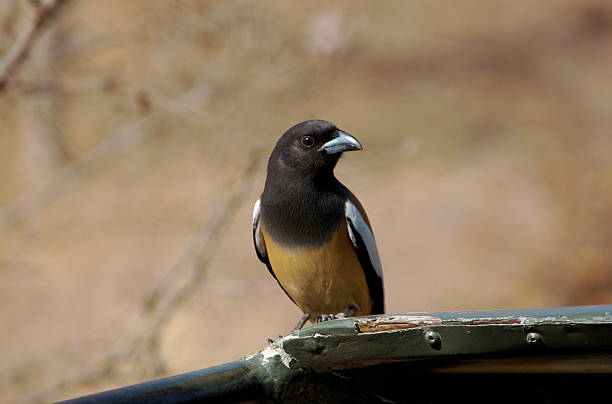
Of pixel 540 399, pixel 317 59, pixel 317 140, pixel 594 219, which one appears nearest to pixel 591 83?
pixel 594 219

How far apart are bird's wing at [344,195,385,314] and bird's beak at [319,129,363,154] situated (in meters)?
0.32

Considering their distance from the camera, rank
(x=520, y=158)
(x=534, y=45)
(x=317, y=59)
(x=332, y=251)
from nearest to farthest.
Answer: (x=332, y=251), (x=317, y=59), (x=520, y=158), (x=534, y=45)

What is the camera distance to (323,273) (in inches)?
193

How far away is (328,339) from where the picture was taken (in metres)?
2.15

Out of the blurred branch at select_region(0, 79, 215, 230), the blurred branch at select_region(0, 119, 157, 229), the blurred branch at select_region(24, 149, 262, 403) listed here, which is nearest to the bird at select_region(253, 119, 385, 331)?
the blurred branch at select_region(24, 149, 262, 403)

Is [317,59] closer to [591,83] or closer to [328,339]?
[328,339]

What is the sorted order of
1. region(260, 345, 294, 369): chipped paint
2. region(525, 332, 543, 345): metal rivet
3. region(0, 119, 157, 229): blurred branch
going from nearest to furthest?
region(525, 332, 543, 345): metal rivet
region(260, 345, 294, 369): chipped paint
region(0, 119, 157, 229): blurred branch

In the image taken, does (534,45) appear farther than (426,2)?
No

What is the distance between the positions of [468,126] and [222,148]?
11735 mm


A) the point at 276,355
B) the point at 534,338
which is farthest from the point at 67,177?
the point at 534,338

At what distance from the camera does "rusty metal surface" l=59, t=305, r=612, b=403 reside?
2035 mm

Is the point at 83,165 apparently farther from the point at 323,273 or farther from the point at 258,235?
the point at 323,273

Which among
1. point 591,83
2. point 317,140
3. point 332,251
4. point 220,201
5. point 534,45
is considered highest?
point 534,45

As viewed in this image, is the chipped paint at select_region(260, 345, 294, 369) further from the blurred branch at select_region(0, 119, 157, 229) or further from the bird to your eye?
the blurred branch at select_region(0, 119, 157, 229)
